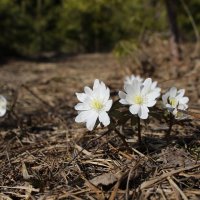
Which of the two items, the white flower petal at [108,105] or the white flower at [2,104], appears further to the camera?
the white flower at [2,104]

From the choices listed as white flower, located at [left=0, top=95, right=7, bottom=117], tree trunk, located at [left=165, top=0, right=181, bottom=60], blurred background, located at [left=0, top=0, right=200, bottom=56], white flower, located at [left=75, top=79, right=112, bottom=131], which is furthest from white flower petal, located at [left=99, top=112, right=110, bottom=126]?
blurred background, located at [left=0, top=0, right=200, bottom=56]

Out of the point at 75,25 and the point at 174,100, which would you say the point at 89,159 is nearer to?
the point at 174,100

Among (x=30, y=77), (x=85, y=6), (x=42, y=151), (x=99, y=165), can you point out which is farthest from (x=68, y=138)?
(x=85, y=6)

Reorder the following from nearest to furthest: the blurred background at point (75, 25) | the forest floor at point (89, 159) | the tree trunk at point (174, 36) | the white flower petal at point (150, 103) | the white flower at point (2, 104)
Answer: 1. the forest floor at point (89, 159)
2. the white flower petal at point (150, 103)
3. the white flower at point (2, 104)
4. the tree trunk at point (174, 36)
5. the blurred background at point (75, 25)

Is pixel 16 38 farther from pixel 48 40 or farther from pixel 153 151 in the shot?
pixel 153 151

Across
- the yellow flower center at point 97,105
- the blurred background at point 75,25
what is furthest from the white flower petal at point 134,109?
the blurred background at point 75,25

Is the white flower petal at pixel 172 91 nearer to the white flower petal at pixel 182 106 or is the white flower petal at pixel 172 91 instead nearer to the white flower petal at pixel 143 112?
the white flower petal at pixel 182 106

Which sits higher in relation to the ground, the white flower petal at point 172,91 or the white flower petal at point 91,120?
the white flower petal at point 172,91
